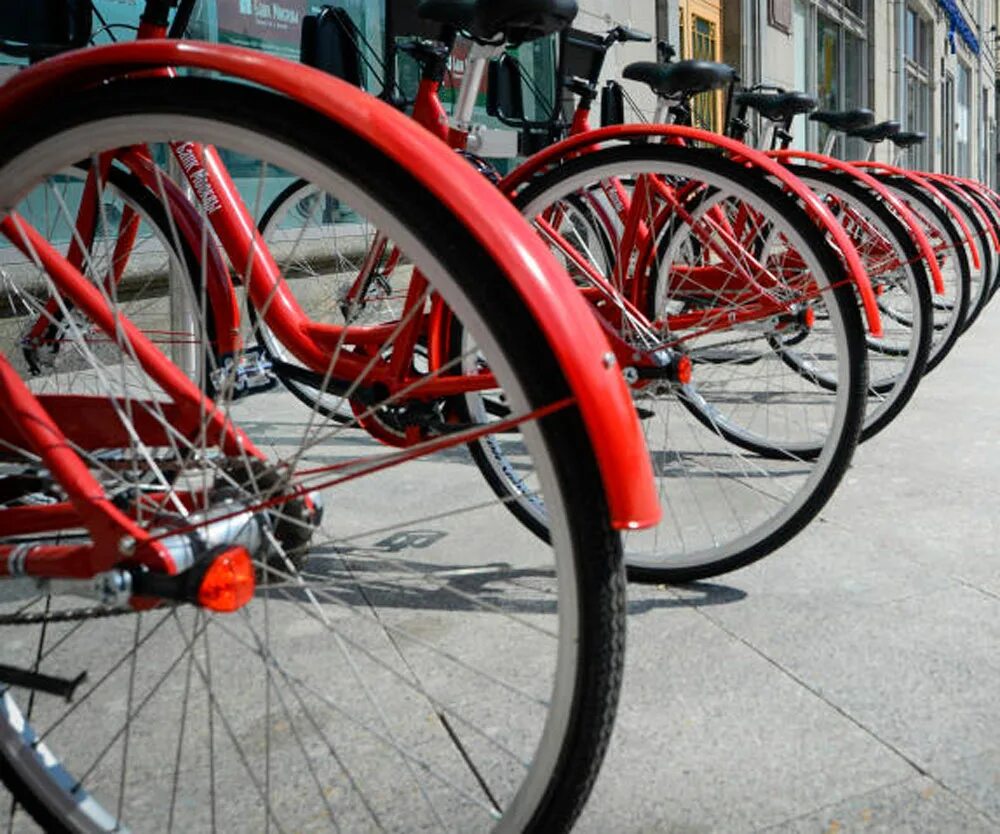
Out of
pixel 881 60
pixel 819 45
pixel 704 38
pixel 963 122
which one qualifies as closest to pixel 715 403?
pixel 704 38

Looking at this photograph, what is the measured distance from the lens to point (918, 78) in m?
20.5

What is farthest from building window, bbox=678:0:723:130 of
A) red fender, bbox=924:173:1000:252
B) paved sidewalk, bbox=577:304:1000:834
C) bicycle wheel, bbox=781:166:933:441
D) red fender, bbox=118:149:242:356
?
red fender, bbox=118:149:242:356

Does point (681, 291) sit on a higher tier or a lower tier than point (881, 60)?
lower

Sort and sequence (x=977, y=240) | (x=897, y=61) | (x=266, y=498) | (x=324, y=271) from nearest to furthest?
(x=266, y=498) < (x=324, y=271) < (x=977, y=240) < (x=897, y=61)

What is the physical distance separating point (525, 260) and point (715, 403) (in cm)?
297

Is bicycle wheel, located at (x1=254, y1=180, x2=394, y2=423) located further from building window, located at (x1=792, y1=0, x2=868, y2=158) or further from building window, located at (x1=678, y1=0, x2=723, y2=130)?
building window, located at (x1=792, y1=0, x2=868, y2=158)

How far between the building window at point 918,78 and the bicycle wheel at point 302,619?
61.1 ft

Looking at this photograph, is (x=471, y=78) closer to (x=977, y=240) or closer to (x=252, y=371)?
(x=252, y=371)

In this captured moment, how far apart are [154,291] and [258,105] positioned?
225cm

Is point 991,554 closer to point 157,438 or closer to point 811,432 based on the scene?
point 811,432

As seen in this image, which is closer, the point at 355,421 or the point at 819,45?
the point at 355,421

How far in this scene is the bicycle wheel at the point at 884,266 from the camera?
11.2ft

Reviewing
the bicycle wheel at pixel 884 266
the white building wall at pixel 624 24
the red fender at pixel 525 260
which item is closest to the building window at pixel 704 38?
the white building wall at pixel 624 24

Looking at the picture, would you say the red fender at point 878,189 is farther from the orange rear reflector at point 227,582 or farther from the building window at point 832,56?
the building window at point 832,56
